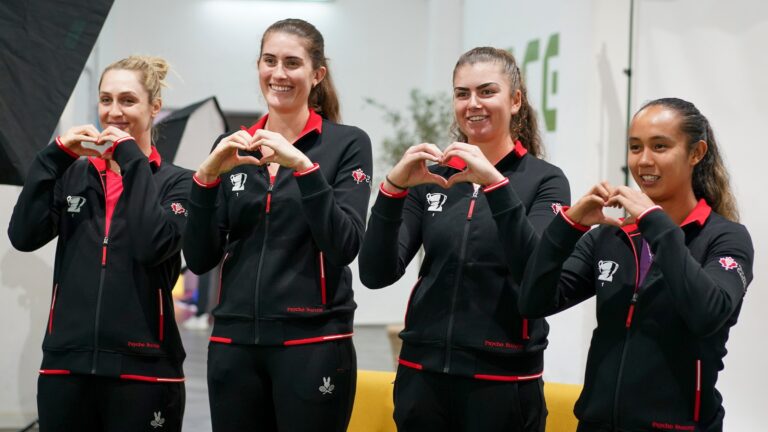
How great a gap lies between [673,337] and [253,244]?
116 centimetres

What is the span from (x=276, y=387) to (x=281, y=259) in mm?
353

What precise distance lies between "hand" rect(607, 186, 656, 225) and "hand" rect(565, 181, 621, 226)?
0.01 meters

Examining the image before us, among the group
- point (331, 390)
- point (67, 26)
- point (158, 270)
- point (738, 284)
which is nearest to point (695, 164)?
point (738, 284)

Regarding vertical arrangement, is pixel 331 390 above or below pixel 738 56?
below

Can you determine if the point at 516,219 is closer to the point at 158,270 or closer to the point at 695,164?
the point at 695,164

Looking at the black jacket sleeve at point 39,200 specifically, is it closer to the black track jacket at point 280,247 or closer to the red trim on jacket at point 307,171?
the black track jacket at point 280,247


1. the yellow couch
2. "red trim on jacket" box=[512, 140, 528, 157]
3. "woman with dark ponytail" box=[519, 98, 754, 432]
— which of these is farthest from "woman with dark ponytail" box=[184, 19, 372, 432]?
the yellow couch

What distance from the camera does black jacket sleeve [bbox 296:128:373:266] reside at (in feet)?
8.35

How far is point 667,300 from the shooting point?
2.28 m

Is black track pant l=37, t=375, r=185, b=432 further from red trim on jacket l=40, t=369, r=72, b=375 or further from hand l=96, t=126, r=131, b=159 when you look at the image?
hand l=96, t=126, r=131, b=159

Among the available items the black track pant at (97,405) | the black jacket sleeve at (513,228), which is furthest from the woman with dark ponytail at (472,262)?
the black track pant at (97,405)

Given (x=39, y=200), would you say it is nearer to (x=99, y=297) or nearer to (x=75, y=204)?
(x=75, y=204)

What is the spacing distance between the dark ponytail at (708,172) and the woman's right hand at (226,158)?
1061 millimetres

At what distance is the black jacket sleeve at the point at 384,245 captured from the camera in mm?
2512
